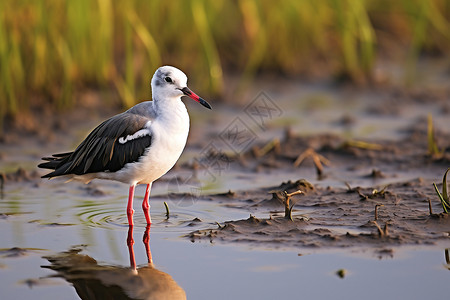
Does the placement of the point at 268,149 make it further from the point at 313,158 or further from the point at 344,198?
the point at 344,198

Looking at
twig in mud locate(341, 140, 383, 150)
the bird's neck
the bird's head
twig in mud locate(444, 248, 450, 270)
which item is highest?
the bird's head

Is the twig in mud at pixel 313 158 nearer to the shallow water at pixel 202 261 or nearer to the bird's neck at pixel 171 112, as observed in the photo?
the shallow water at pixel 202 261

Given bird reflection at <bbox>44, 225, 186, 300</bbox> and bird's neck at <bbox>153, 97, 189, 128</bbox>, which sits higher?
bird's neck at <bbox>153, 97, 189, 128</bbox>

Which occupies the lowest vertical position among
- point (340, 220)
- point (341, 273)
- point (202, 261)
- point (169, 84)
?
point (341, 273)

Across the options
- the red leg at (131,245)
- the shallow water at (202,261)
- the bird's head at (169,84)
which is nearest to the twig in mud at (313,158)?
the shallow water at (202,261)

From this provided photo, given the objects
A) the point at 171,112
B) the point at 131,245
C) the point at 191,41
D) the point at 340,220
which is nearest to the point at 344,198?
the point at 340,220

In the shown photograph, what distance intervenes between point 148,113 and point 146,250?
1118mm

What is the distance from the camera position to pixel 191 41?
10711 millimetres

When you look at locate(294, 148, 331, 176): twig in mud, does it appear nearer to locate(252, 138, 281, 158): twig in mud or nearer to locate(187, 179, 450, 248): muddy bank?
→ locate(252, 138, 281, 158): twig in mud

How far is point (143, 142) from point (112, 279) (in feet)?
4.26

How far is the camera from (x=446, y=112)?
9.92 metres

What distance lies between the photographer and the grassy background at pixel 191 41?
9164 mm

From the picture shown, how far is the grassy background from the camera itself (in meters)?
9.16

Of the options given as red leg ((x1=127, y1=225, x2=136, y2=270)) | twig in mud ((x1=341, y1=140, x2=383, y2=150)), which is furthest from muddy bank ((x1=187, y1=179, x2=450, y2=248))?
twig in mud ((x1=341, y1=140, x2=383, y2=150))
